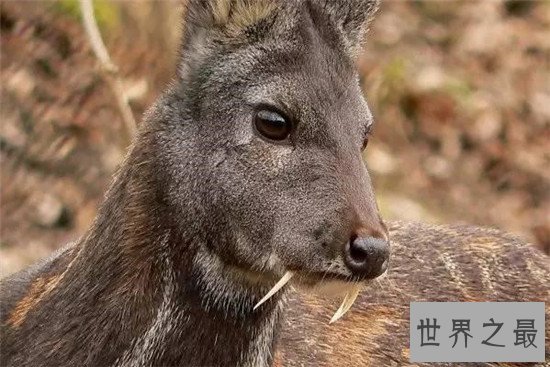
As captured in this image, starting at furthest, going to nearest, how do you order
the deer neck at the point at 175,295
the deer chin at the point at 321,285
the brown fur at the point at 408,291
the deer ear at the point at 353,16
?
the brown fur at the point at 408,291 < the deer ear at the point at 353,16 < the deer neck at the point at 175,295 < the deer chin at the point at 321,285

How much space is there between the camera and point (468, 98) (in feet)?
42.1

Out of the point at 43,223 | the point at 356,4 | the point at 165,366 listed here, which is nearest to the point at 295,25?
the point at 356,4

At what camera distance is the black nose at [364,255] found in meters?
4.21

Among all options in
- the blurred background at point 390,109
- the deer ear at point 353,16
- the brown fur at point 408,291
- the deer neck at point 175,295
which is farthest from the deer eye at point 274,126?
the blurred background at point 390,109

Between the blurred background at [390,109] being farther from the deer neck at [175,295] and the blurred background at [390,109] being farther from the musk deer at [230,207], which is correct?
the deer neck at [175,295]

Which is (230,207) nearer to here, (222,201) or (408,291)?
(222,201)

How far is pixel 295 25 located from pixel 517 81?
9.25m

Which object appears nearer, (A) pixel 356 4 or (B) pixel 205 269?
(B) pixel 205 269

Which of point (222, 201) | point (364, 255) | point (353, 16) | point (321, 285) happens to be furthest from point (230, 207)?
point (353, 16)

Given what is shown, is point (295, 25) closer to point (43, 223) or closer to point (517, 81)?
point (43, 223)

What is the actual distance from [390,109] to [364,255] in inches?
324

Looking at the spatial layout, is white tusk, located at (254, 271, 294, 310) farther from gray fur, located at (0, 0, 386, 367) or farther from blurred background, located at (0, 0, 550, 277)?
blurred background, located at (0, 0, 550, 277)

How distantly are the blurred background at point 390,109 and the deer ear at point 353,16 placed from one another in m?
2.98

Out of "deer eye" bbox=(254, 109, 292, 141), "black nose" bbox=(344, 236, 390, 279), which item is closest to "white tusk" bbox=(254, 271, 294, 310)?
"black nose" bbox=(344, 236, 390, 279)
